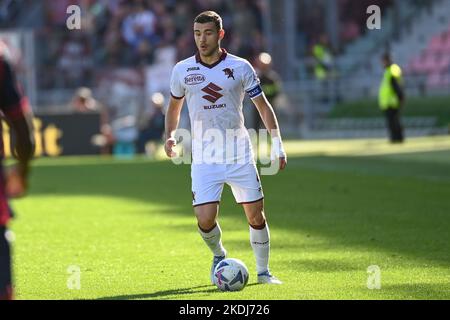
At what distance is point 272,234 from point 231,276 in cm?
481

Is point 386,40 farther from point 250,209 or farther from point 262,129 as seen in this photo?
point 250,209

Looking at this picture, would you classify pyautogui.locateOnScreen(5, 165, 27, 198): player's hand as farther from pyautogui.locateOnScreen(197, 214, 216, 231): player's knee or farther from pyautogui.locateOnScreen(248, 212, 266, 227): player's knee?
pyautogui.locateOnScreen(248, 212, 266, 227): player's knee

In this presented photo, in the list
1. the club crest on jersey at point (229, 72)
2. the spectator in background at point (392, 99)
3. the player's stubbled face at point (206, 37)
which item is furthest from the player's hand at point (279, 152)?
the spectator in background at point (392, 99)

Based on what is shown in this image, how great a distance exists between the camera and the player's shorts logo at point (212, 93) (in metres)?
10.2

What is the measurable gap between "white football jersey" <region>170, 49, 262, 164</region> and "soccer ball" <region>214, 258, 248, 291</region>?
0.91 meters

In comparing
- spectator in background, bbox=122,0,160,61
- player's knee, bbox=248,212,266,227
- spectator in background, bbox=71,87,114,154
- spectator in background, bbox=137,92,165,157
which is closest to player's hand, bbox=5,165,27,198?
player's knee, bbox=248,212,266,227

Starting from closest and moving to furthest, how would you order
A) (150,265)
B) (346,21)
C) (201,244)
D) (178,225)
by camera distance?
(150,265)
(201,244)
(178,225)
(346,21)

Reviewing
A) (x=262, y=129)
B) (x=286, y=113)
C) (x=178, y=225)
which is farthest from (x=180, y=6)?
(x=178, y=225)

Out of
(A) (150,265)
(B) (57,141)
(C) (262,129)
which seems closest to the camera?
(A) (150,265)

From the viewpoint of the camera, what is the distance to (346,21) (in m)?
44.6

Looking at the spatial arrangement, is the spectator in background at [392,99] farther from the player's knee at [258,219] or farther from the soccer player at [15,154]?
the soccer player at [15,154]

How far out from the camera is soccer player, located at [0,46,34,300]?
266 inches

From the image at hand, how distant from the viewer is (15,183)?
6.78 meters

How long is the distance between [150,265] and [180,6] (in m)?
31.6
